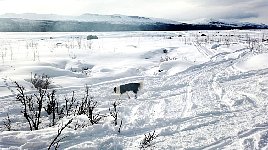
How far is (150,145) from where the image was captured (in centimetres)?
388

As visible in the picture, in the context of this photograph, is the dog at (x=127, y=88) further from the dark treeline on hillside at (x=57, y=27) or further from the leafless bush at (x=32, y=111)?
the dark treeline on hillside at (x=57, y=27)

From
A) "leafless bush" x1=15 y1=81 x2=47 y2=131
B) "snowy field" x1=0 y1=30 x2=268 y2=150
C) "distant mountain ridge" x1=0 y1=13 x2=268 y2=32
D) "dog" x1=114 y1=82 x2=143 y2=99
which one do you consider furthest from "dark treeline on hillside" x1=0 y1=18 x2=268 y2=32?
"leafless bush" x1=15 y1=81 x2=47 y2=131

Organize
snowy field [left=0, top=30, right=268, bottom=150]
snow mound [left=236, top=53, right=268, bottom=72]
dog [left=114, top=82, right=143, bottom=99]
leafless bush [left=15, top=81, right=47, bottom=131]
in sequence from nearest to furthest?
1. snowy field [left=0, top=30, right=268, bottom=150]
2. leafless bush [left=15, top=81, right=47, bottom=131]
3. dog [left=114, top=82, right=143, bottom=99]
4. snow mound [left=236, top=53, right=268, bottom=72]

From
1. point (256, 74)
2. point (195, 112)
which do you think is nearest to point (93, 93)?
point (195, 112)

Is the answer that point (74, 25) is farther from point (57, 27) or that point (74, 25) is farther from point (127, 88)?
point (127, 88)

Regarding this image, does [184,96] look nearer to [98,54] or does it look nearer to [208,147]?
[208,147]

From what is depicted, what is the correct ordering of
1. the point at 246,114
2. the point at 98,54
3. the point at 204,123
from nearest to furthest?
the point at 204,123 < the point at 246,114 < the point at 98,54

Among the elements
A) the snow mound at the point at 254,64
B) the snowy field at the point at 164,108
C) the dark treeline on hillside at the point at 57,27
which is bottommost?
the snowy field at the point at 164,108

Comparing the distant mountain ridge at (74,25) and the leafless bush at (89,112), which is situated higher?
the distant mountain ridge at (74,25)

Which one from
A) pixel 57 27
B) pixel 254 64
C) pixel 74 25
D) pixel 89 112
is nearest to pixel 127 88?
pixel 89 112

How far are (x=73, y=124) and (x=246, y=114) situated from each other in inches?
107

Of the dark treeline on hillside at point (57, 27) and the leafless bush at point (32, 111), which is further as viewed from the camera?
the dark treeline on hillside at point (57, 27)

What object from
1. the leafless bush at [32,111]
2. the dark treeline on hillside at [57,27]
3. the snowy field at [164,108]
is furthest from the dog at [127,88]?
the dark treeline on hillside at [57,27]

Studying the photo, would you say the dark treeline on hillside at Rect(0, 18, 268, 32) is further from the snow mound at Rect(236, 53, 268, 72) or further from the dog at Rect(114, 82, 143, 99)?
the dog at Rect(114, 82, 143, 99)
